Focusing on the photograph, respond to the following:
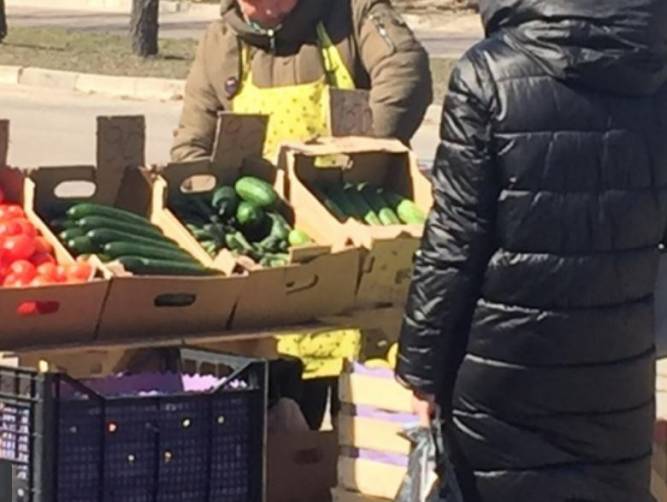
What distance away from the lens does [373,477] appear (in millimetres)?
5359

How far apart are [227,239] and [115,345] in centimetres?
74

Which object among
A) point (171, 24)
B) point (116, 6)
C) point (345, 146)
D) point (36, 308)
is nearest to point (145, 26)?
point (171, 24)

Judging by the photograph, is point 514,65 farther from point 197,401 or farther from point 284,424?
point 284,424

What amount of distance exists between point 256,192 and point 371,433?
959 millimetres

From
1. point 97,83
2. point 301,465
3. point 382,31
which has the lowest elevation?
point 97,83

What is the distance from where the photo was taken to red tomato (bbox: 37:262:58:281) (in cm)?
522

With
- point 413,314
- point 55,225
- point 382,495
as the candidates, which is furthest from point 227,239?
point 413,314

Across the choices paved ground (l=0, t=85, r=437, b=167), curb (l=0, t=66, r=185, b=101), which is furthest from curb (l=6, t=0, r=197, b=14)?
paved ground (l=0, t=85, r=437, b=167)

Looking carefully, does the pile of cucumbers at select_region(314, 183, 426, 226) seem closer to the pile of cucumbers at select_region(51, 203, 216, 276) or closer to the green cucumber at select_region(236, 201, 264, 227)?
the green cucumber at select_region(236, 201, 264, 227)

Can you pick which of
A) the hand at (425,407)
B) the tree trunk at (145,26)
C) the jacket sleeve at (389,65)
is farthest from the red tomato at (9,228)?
the tree trunk at (145,26)

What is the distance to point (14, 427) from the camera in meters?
4.30

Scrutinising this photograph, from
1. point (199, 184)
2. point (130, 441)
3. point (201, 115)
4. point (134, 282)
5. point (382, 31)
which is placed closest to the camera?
point (130, 441)

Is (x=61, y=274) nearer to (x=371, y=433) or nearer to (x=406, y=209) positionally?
(x=371, y=433)

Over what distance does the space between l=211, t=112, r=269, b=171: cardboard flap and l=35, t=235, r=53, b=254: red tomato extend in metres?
0.70
